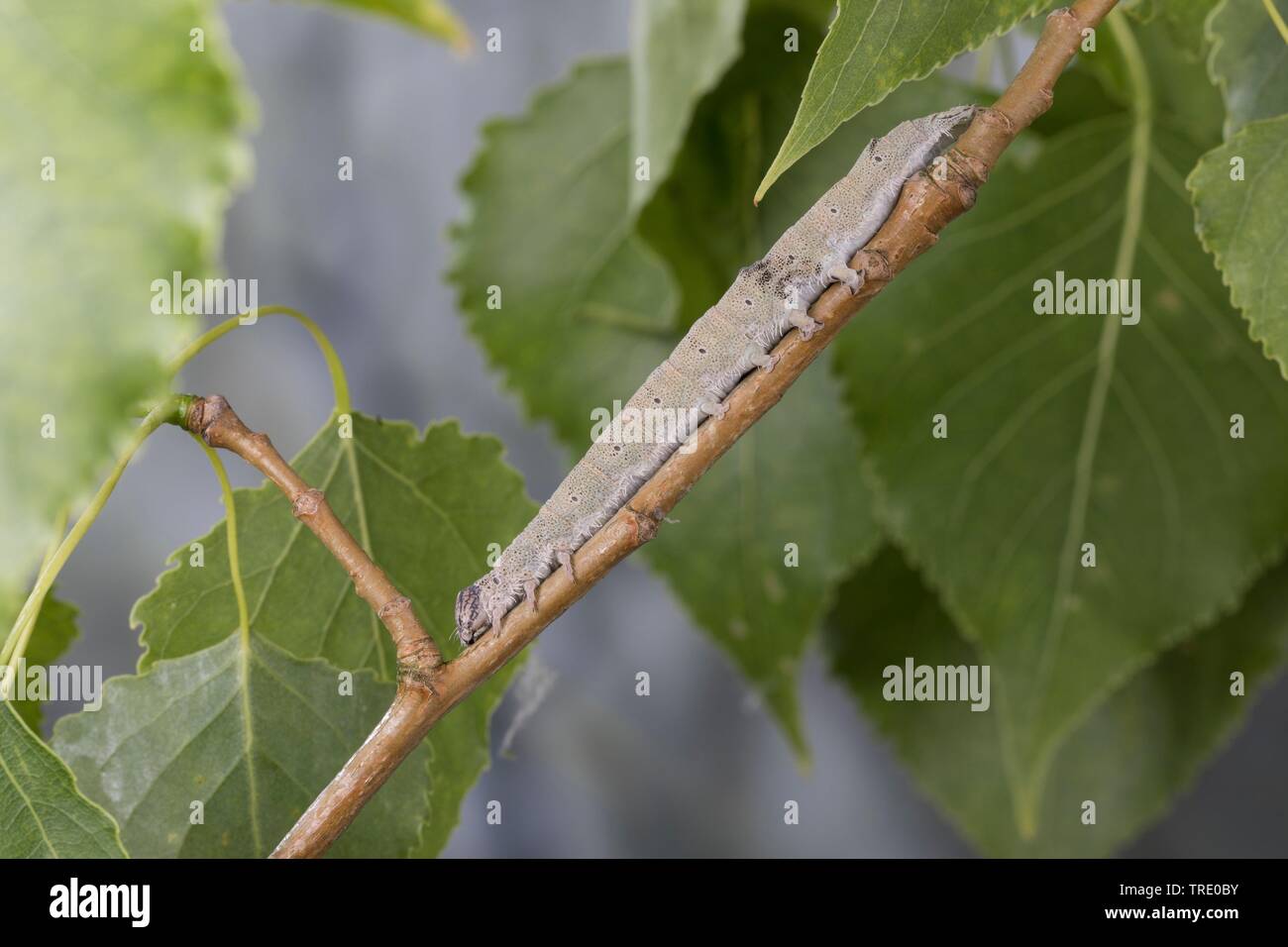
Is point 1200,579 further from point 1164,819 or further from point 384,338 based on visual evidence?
point 384,338

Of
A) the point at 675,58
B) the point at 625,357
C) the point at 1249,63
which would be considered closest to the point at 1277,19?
the point at 1249,63

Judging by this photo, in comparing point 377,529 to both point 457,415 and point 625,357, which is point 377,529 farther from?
point 457,415

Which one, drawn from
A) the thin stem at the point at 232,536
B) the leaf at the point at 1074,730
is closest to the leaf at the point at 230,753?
the thin stem at the point at 232,536

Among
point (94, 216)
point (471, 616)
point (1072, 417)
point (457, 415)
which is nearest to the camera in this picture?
point (94, 216)

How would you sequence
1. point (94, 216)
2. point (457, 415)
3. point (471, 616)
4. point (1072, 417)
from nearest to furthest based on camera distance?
point (94, 216), point (471, 616), point (1072, 417), point (457, 415)

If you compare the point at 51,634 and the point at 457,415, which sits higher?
the point at 457,415

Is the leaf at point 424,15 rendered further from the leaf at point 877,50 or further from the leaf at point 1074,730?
the leaf at point 1074,730
